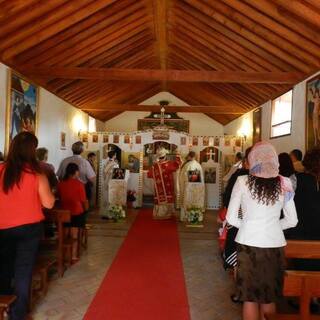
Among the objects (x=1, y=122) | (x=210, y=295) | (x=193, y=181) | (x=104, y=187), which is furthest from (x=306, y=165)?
(x=104, y=187)

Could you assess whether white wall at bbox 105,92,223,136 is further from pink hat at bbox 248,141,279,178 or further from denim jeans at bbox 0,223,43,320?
pink hat at bbox 248,141,279,178

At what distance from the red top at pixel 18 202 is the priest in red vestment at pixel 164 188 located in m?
6.61

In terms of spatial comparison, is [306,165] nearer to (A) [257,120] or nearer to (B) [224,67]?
(B) [224,67]

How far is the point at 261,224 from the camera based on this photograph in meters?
2.45

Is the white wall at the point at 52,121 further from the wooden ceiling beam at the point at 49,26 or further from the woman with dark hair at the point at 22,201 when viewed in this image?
the woman with dark hair at the point at 22,201

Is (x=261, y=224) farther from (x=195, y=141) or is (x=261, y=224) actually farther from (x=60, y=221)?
(x=195, y=141)

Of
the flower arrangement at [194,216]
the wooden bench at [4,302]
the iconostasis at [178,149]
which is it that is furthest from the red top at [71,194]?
the iconostasis at [178,149]

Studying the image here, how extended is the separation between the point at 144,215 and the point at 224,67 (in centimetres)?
422

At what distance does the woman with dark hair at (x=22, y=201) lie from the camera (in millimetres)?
2770

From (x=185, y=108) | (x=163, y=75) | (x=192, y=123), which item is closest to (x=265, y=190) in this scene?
(x=163, y=75)

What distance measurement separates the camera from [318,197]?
3.38 m

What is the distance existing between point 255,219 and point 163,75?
16.8 feet

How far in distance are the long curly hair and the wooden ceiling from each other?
291 centimetres

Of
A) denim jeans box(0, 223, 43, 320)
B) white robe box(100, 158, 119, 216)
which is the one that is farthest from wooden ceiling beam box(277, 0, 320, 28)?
white robe box(100, 158, 119, 216)
